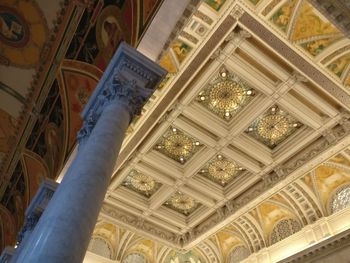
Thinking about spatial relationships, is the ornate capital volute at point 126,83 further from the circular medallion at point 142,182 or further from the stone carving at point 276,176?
the circular medallion at point 142,182

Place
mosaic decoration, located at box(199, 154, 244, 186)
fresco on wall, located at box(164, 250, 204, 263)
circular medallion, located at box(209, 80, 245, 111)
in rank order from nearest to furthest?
circular medallion, located at box(209, 80, 245, 111), mosaic decoration, located at box(199, 154, 244, 186), fresco on wall, located at box(164, 250, 204, 263)

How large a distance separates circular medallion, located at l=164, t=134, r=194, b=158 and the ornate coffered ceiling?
0.03 metres

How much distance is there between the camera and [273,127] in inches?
407

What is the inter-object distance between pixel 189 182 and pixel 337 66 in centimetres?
637

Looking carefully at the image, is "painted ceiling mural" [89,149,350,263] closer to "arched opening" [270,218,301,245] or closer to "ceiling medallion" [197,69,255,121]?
"arched opening" [270,218,301,245]

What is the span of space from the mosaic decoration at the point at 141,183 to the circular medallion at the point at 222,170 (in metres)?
2.28

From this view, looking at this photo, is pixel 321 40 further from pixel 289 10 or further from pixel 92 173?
pixel 92 173

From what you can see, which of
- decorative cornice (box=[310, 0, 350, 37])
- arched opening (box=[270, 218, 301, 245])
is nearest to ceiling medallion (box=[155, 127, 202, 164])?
arched opening (box=[270, 218, 301, 245])

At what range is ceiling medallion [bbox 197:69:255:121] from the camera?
941cm

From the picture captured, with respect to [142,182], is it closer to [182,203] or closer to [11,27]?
[182,203]

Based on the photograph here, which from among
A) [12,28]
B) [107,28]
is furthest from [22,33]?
[107,28]

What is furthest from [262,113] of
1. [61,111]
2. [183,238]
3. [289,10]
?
[183,238]

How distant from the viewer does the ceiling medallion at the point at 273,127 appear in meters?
10.0

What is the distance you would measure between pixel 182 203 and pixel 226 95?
5.79m
